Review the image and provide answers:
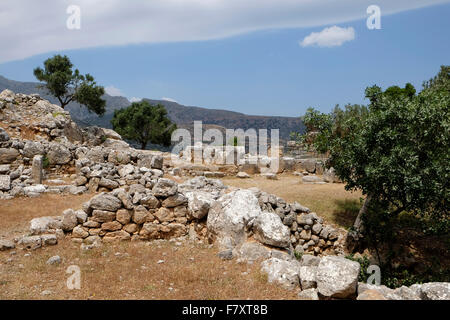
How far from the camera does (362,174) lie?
1391 centimetres

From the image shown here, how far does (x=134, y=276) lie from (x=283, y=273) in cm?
362

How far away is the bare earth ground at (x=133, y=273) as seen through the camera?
282 inches

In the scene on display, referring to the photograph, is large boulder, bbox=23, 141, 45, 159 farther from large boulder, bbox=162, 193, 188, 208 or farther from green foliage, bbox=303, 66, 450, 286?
green foliage, bbox=303, 66, 450, 286

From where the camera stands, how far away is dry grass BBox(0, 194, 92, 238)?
1223 cm

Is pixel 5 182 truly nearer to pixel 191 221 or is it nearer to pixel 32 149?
pixel 32 149

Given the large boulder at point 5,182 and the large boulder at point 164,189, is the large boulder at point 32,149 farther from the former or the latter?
the large boulder at point 164,189

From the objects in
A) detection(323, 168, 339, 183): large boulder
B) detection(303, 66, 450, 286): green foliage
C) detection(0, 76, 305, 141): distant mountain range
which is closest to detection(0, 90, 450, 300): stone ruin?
detection(303, 66, 450, 286): green foliage

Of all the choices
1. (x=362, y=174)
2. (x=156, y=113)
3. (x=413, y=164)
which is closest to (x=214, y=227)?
(x=362, y=174)

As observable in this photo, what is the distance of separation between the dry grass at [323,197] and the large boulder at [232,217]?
21.6ft

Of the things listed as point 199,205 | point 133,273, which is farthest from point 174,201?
point 133,273

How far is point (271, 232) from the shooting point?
10.4m

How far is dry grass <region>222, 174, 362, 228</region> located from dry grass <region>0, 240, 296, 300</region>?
28.5ft

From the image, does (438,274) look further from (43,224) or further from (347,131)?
(43,224)

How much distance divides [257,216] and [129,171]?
996 cm
